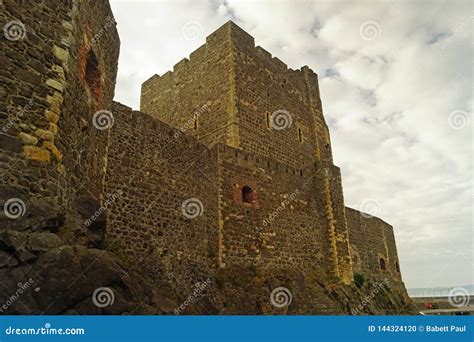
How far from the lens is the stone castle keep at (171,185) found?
5.30m

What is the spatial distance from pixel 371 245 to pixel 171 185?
18.4 metres

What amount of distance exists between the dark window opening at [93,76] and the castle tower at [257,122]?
6326 millimetres

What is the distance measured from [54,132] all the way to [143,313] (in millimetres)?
3111

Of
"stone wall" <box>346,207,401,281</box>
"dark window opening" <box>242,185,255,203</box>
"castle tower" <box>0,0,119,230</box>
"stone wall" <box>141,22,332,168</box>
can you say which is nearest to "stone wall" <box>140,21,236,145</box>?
"stone wall" <box>141,22,332,168</box>

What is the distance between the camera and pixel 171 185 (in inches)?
451

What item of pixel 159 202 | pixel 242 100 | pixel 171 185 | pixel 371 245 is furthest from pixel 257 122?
pixel 371 245

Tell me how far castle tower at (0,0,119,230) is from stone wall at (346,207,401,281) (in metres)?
19.5

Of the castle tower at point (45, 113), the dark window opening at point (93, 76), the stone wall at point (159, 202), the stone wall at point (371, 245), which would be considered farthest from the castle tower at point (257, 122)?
the castle tower at point (45, 113)

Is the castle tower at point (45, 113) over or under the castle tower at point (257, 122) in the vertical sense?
under

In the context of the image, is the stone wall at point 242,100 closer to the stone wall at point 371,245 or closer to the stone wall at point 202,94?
the stone wall at point 202,94

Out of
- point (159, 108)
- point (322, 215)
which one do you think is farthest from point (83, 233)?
point (159, 108)

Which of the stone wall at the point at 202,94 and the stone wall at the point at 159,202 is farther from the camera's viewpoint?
the stone wall at the point at 202,94

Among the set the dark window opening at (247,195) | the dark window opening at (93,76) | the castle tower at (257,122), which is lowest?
the dark window opening at (247,195)

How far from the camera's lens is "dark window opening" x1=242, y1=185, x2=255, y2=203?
47.5 feet
